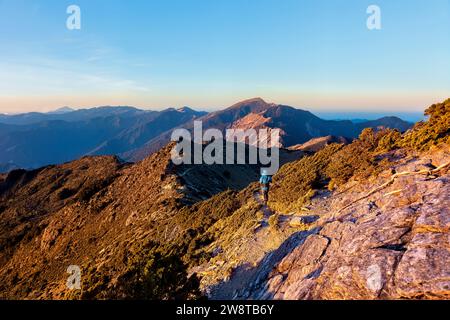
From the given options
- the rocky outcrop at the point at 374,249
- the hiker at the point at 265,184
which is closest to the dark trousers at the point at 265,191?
the hiker at the point at 265,184

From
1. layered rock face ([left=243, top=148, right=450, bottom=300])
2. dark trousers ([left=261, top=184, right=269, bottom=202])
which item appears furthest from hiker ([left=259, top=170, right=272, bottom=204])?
layered rock face ([left=243, top=148, right=450, bottom=300])

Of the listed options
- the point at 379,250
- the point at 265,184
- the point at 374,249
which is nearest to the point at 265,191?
the point at 265,184

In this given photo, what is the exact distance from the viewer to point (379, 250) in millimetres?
9078

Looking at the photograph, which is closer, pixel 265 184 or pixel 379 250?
pixel 379 250

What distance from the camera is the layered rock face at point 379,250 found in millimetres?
7875

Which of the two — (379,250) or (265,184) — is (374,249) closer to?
(379,250)

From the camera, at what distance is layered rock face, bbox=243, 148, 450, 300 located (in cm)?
788

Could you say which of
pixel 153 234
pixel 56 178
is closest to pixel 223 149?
pixel 56 178

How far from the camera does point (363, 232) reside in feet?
33.9

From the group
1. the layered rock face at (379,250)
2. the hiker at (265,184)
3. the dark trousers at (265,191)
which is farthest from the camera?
the dark trousers at (265,191)

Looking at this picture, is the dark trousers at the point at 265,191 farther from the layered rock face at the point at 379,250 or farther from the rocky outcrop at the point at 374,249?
the layered rock face at the point at 379,250

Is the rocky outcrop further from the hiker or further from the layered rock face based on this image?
the hiker

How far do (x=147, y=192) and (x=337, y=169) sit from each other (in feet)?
114

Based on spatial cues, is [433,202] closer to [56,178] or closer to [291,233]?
[291,233]
